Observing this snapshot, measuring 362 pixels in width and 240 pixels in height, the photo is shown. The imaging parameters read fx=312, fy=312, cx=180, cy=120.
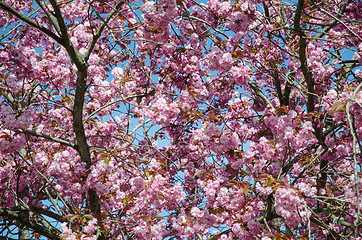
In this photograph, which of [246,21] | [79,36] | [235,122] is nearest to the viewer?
[246,21]

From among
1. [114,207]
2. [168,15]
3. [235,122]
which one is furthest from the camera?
[235,122]

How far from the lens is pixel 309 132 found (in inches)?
115

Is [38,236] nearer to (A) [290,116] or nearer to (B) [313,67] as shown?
(A) [290,116]

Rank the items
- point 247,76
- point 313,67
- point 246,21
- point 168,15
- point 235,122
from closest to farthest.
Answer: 1. point 168,15
2. point 247,76
3. point 246,21
4. point 313,67
5. point 235,122

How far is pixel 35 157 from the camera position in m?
3.98

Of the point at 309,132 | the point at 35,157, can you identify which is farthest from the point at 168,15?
the point at 35,157

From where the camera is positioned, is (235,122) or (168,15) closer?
(168,15)

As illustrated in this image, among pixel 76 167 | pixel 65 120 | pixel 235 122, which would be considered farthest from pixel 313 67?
pixel 65 120

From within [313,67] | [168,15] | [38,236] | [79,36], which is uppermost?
[79,36]

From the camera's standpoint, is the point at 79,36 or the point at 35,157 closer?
the point at 35,157

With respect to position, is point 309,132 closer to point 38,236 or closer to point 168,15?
point 168,15

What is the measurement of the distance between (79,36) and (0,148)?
6.98ft

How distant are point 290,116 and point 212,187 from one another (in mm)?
1214

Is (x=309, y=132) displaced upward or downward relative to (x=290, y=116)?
downward
